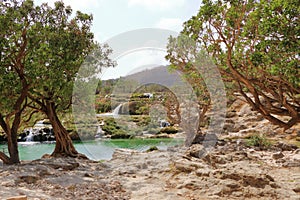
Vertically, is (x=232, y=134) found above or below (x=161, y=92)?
below

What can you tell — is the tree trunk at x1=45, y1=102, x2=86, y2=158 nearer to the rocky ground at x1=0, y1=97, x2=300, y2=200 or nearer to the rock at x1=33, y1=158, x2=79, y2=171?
the rocky ground at x1=0, y1=97, x2=300, y2=200

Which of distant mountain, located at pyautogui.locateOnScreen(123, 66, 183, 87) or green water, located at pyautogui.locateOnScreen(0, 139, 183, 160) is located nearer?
distant mountain, located at pyautogui.locateOnScreen(123, 66, 183, 87)

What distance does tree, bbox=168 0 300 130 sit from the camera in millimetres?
5512

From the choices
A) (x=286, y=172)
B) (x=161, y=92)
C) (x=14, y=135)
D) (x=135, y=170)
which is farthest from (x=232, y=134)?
(x=14, y=135)

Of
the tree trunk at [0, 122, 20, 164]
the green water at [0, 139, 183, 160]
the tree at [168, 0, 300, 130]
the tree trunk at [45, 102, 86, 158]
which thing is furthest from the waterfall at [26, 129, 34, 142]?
the tree at [168, 0, 300, 130]

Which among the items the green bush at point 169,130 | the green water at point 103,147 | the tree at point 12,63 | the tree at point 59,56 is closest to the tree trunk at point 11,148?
the tree at point 12,63

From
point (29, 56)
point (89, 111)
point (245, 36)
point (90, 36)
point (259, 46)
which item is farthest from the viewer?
point (89, 111)

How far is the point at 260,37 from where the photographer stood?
20.9 ft

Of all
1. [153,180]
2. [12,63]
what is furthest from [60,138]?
[153,180]

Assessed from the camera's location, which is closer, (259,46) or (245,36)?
(259,46)

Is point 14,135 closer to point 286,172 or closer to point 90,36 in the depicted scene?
point 90,36

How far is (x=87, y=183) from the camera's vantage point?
25.8ft

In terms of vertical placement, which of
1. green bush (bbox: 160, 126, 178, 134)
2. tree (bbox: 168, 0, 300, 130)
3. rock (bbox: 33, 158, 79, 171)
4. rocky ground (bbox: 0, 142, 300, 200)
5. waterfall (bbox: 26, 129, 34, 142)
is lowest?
rocky ground (bbox: 0, 142, 300, 200)

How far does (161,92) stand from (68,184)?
1038 centimetres
